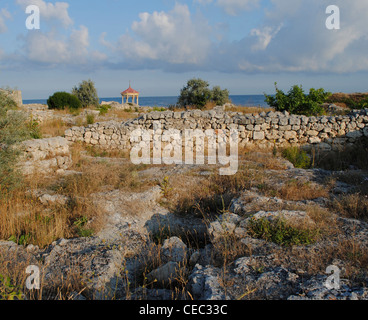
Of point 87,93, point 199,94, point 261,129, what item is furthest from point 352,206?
point 87,93

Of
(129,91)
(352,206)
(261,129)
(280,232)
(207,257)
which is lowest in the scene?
(207,257)

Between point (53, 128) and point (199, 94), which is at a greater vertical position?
point (199, 94)

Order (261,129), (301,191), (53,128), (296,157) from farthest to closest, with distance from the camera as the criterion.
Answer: (53,128) < (261,129) < (296,157) < (301,191)

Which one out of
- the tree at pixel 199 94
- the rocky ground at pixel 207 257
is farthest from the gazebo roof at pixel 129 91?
the rocky ground at pixel 207 257

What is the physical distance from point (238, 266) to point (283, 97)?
12.1m

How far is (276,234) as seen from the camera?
410 cm

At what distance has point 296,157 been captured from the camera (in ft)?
33.0

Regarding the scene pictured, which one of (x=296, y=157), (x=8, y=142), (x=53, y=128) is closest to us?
(x=8, y=142)

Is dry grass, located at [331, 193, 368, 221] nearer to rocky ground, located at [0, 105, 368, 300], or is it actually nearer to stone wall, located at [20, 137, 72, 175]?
rocky ground, located at [0, 105, 368, 300]

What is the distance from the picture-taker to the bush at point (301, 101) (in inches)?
523

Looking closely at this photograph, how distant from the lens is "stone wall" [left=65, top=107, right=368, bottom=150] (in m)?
11.6

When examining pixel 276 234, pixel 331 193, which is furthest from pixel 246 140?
pixel 276 234

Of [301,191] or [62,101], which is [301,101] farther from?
[62,101]

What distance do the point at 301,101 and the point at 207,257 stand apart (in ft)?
38.3
